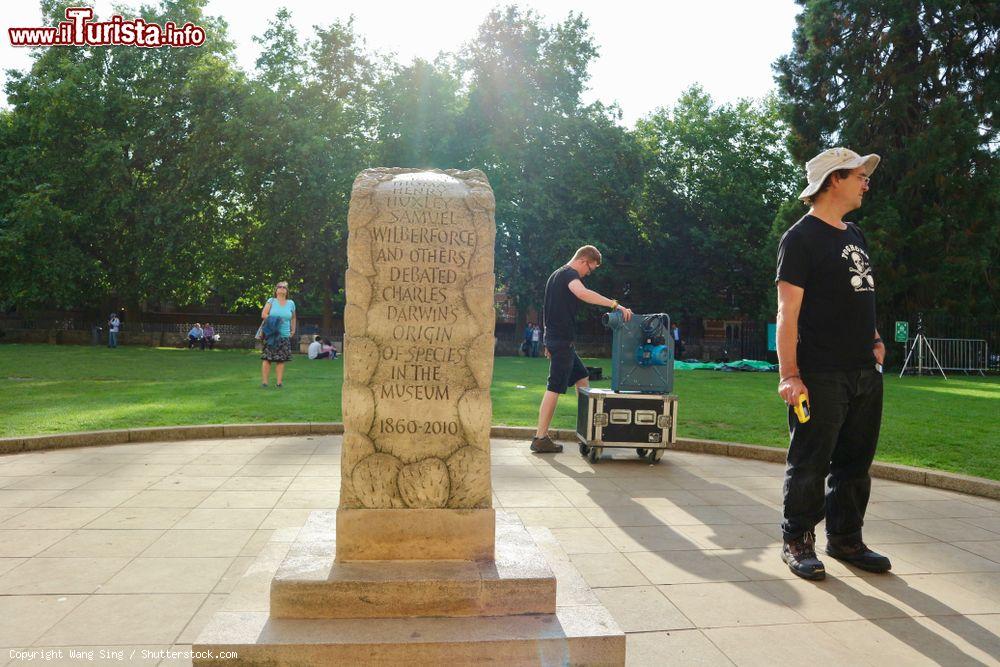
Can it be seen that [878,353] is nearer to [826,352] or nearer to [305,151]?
[826,352]

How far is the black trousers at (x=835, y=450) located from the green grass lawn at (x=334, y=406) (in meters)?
3.30

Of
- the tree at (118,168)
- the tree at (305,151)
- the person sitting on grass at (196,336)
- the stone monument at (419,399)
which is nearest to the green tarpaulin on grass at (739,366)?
the tree at (305,151)

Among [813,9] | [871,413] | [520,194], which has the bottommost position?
[871,413]

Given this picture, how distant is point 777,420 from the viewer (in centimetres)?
1025

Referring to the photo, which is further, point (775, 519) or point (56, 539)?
point (775, 519)

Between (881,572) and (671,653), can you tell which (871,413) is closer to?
(881,572)

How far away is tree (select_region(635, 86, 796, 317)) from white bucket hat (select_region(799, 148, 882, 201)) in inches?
1181

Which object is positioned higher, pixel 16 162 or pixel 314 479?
pixel 16 162

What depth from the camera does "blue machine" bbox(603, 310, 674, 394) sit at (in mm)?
7164

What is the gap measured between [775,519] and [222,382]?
1201cm

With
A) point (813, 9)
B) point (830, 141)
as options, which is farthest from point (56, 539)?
point (813, 9)

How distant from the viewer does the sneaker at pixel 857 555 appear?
403 centimetres

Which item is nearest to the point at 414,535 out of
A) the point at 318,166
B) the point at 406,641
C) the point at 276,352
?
the point at 406,641

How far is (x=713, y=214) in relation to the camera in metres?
35.4
